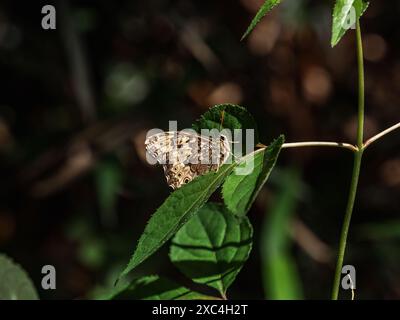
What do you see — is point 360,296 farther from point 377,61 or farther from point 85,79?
point 85,79

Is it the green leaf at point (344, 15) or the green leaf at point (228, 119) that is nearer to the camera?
the green leaf at point (344, 15)

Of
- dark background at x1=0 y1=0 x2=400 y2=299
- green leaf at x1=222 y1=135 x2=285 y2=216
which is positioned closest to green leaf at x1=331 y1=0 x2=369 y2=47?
green leaf at x1=222 y1=135 x2=285 y2=216

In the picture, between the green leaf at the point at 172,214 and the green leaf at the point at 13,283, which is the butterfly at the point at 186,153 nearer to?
the green leaf at the point at 172,214

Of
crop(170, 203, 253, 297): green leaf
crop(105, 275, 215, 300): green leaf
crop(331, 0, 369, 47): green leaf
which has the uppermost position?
crop(331, 0, 369, 47): green leaf

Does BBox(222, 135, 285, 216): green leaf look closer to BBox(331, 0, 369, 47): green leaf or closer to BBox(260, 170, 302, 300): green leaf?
BBox(331, 0, 369, 47): green leaf

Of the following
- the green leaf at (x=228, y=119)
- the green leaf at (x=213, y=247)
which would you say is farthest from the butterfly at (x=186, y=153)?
the green leaf at (x=213, y=247)

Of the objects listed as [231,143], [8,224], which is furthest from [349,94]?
[231,143]
